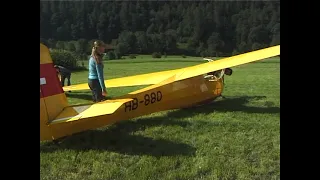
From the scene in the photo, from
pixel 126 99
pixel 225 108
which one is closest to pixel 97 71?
pixel 126 99

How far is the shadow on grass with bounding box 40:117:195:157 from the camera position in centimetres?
345

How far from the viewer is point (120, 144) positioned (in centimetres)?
368

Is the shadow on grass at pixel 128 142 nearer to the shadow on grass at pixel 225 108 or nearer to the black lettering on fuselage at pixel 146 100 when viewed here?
the black lettering on fuselage at pixel 146 100

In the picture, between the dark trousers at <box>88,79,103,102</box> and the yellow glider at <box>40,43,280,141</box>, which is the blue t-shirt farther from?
the yellow glider at <box>40,43,280,141</box>

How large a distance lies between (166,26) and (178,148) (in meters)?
2.65

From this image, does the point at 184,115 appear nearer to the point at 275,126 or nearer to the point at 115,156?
the point at 275,126

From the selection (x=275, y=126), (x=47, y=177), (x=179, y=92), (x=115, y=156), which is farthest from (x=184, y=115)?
(x=47, y=177)

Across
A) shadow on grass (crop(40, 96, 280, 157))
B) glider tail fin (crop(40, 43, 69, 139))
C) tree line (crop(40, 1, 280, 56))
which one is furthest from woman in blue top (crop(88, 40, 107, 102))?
→ glider tail fin (crop(40, 43, 69, 139))

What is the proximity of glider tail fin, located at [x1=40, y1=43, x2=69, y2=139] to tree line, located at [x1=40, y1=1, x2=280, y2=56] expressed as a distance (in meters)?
1.56

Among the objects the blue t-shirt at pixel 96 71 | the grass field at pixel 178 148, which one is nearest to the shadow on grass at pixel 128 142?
the grass field at pixel 178 148

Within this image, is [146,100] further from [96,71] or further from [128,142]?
[96,71]

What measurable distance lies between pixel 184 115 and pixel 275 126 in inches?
54.0
